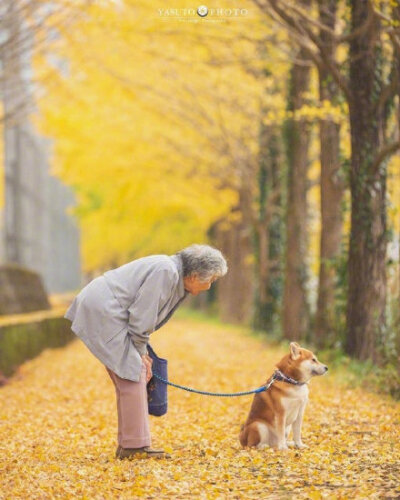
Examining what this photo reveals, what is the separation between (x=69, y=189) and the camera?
155ft

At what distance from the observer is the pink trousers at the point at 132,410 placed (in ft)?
19.5

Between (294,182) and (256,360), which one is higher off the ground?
(294,182)

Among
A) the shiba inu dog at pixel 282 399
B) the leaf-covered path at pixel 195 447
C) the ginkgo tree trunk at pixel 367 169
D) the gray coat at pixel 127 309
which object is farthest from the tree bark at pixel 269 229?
the gray coat at pixel 127 309

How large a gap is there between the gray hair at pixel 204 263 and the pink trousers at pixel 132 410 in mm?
741

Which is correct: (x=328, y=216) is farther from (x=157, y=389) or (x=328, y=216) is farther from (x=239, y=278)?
(x=239, y=278)

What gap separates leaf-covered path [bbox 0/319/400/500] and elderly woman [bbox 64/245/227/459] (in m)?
0.46

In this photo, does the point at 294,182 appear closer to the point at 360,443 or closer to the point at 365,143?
the point at 365,143

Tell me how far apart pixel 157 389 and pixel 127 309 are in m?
0.73

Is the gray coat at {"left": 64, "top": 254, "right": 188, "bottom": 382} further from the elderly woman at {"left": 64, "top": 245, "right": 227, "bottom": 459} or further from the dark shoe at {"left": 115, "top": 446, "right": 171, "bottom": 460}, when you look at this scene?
the dark shoe at {"left": 115, "top": 446, "right": 171, "bottom": 460}

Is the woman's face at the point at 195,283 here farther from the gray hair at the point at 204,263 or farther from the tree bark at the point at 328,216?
the tree bark at the point at 328,216

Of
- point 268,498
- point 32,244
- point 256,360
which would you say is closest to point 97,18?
point 256,360

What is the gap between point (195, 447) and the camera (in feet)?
21.6

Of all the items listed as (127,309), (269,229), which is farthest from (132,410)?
(269,229)

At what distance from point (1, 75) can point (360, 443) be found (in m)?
13.5
